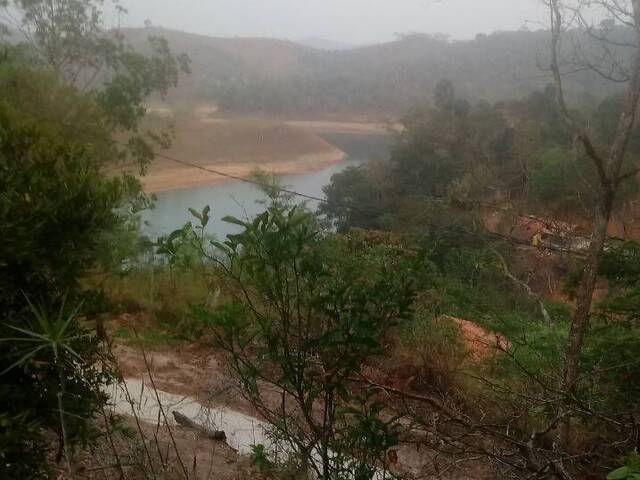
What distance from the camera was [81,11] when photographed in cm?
1247

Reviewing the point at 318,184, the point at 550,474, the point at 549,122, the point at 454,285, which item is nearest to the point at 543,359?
the point at 550,474

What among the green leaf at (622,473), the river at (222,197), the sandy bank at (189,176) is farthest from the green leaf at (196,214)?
the sandy bank at (189,176)

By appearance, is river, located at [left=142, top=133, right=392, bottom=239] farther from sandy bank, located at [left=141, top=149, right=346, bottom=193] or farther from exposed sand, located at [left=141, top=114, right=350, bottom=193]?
exposed sand, located at [left=141, top=114, right=350, bottom=193]

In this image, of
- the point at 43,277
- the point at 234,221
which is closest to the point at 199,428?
the point at 43,277

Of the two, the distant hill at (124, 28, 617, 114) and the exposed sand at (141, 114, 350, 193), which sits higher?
the distant hill at (124, 28, 617, 114)

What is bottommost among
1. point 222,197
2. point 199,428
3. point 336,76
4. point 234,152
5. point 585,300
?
point 222,197

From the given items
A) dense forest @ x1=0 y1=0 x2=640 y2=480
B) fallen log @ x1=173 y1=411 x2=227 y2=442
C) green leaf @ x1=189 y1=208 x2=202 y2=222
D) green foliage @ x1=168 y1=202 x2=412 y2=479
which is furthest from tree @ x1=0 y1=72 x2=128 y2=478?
fallen log @ x1=173 y1=411 x2=227 y2=442

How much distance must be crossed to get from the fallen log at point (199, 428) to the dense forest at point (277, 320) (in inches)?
0.6

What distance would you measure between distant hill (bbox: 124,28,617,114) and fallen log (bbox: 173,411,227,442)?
1099cm

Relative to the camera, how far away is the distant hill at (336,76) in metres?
24.4

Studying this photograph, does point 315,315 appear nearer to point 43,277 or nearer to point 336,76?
point 43,277

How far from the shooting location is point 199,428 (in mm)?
4152

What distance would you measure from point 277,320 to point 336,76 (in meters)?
33.8

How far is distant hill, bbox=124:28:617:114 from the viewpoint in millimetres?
24406
